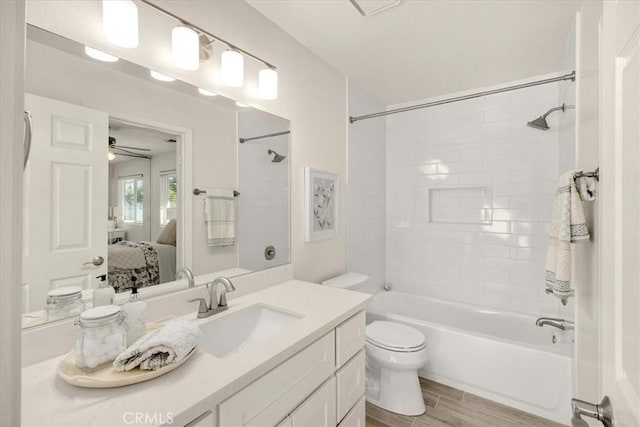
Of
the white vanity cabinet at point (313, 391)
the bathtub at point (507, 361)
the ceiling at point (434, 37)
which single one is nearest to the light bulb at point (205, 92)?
the ceiling at point (434, 37)

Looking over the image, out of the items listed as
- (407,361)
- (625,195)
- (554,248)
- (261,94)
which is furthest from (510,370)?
(261,94)

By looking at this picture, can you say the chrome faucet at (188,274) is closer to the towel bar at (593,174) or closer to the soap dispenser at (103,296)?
the soap dispenser at (103,296)

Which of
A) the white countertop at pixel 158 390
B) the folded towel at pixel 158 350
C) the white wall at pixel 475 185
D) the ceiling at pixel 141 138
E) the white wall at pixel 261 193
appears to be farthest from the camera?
the white wall at pixel 475 185

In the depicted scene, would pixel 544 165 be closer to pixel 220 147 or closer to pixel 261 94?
pixel 261 94

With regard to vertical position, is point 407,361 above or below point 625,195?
below

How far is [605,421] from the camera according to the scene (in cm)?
57

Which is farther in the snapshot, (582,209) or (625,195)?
(582,209)

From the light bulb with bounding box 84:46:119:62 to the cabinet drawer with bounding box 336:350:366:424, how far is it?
157 cm

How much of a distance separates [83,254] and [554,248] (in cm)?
199

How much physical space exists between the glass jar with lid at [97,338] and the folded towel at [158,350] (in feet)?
0.14

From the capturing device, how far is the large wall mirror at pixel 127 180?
3.14 ft

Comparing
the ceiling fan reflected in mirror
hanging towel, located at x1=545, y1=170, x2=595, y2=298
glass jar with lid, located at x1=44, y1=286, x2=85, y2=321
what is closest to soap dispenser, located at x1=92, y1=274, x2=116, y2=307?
glass jar with lid, located at x1=44, y1=286, x2=85, y2=321

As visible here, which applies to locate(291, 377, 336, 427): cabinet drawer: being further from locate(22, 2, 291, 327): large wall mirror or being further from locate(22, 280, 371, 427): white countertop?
locate(22, 2, 291, 327): large wall mirror

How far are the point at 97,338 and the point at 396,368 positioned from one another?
1679 mm
